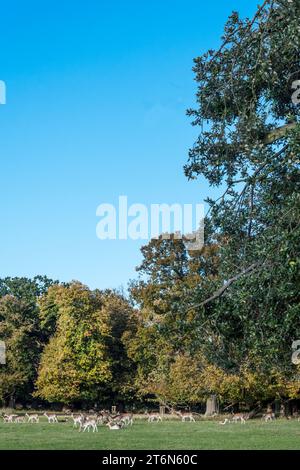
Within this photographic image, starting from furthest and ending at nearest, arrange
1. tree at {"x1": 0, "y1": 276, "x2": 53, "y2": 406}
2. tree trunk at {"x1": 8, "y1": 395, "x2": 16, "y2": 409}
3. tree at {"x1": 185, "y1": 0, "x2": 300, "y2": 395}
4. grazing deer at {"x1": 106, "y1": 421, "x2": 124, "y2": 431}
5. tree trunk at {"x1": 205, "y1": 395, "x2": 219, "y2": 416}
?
tree trunk at {"x1": 8, "y1": 395, "x2": 16, "y2": 409}
tree at {"x1": 0, "y1": 276, "x2": 53, "y2": 406}
tree trunk at {"x1": 205, "y1": 395, "x2": 219, "y2": 416}
grazing deer at {"x1": 106, "y1": 421, "x2": 124, "y2": 431}
tree at {"x1": 185, "y1": 0, "x2": 300, "y2": 395}

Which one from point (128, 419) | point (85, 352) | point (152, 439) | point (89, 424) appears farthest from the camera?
point (85, 352)

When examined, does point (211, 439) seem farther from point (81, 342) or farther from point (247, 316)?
point (81, 342)

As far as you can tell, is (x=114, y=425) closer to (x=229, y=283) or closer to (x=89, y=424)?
(x=89, y=424)

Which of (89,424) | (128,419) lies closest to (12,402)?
(128,419)

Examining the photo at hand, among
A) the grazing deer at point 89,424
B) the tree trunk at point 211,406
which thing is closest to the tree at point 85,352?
the tree trunk at point 211,406

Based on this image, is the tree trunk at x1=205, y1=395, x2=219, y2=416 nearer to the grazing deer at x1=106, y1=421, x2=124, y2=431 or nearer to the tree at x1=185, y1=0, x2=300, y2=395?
the grazing deer at x1=106, y1=421, x2=124, y2=431

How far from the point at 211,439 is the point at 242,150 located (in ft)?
60.1

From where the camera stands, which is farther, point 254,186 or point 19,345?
point 19,345

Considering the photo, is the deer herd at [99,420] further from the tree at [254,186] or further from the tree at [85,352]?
the tree at [254,186]

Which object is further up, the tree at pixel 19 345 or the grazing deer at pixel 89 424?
the tree at pixel 19 345

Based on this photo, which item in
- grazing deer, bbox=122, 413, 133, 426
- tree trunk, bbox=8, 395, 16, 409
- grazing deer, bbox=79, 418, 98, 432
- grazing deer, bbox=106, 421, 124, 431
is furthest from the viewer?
tree trunk, bbox=8, 395, 16, 409

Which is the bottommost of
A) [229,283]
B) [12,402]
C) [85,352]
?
[12,402]

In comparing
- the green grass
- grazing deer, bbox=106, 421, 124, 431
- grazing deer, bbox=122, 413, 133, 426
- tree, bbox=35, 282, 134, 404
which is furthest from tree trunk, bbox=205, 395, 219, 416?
the green grass

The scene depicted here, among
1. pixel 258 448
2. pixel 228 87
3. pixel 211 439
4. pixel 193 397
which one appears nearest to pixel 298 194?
pixel 228 87
